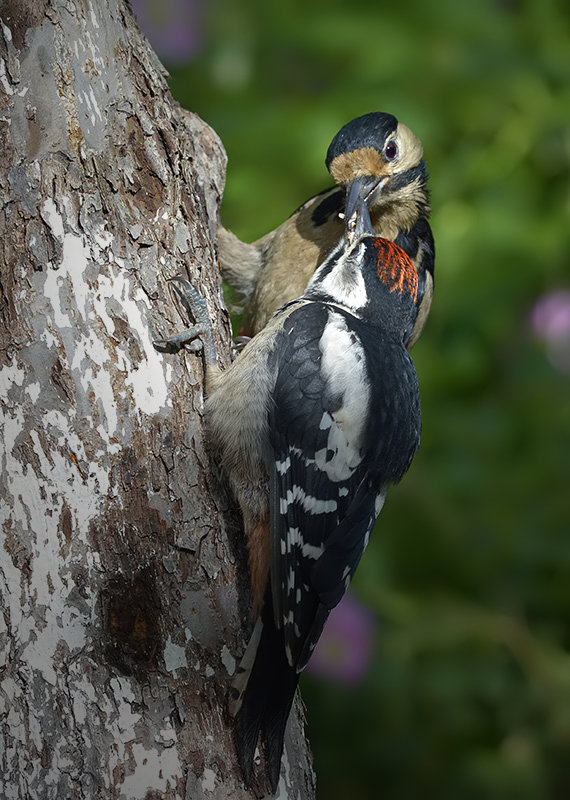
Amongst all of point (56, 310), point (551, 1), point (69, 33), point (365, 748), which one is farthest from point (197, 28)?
point (365, 748)

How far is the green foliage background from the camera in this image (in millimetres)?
2998

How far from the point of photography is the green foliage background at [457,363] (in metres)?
3.00

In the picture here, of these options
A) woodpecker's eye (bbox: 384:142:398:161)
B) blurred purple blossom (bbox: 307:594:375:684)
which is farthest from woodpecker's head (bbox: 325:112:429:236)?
blurred purple blossom (bbox: 307:594:375:684)

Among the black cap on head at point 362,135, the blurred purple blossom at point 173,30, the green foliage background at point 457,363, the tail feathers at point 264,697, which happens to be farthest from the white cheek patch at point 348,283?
the blurred purple blossom at point 173,30

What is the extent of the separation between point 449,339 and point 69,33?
→ 1.93m

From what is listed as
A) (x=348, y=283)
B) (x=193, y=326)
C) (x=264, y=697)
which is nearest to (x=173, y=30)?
(x=348, y=283)

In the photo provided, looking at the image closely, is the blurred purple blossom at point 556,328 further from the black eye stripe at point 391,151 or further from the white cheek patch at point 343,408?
the white cheek patch at point 343,408

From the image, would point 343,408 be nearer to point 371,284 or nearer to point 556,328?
point 371,284

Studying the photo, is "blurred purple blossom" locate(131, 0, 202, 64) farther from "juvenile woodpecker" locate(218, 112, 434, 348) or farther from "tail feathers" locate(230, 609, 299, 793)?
"tail feathers" locate(230, 609, 299, 793)

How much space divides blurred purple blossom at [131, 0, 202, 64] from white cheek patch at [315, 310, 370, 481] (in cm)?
191

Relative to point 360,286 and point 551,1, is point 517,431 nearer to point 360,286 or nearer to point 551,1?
point 360,286

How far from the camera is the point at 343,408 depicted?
1.82m

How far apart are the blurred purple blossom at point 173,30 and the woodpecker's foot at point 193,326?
1816 millimetres

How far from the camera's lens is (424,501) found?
3295 millimetres
